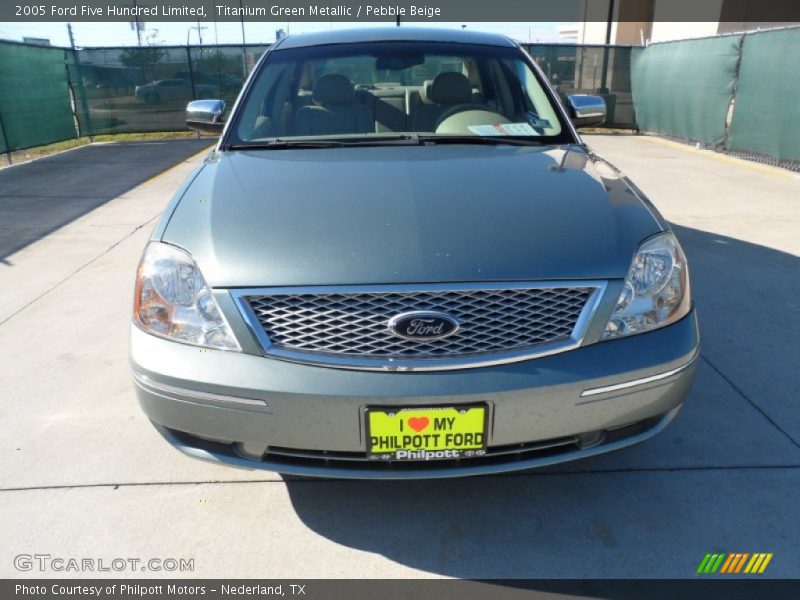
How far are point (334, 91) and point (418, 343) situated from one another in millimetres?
1939

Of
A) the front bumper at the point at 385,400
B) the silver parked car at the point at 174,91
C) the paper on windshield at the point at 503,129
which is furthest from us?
the silver parked car at the point at 174,91

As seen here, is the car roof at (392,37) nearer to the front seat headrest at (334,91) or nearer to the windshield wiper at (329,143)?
the front seat headrest at (334,91)

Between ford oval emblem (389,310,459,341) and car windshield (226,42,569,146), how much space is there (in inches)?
57.4

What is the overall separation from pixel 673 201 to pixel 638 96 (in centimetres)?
810

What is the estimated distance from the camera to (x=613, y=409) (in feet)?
6.28

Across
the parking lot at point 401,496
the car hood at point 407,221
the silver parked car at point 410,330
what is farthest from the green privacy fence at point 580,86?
the silver parked car at point 410,330

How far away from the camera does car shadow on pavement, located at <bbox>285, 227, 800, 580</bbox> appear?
2084 millimetres

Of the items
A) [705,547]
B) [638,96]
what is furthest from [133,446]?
[638,96]

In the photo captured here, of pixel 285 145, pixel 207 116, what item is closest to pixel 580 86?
pixel 207 116

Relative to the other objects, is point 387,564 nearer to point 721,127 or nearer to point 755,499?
point 755,499

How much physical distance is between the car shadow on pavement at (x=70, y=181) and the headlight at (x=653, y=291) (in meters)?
5.11

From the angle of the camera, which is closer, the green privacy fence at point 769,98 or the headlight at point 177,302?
the headlight at point 177,302

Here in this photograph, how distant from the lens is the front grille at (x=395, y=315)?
72.5 inches

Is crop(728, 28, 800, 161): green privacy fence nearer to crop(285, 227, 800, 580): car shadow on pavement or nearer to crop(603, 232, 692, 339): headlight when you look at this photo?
crop(285, 227, 800, 580): car shadow on pavement
